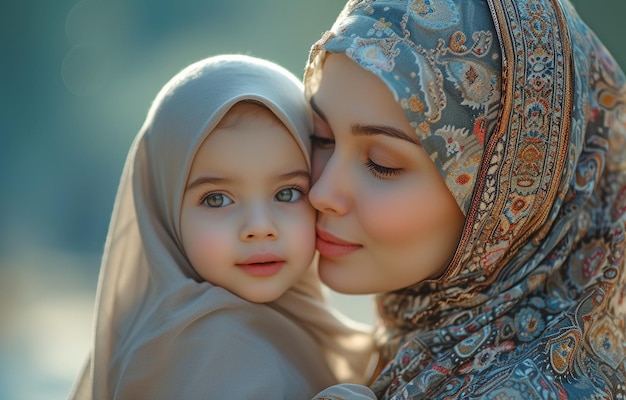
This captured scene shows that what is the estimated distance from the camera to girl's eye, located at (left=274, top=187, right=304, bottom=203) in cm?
233

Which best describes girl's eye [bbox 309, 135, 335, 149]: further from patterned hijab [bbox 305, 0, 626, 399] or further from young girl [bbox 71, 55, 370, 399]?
patterned hijab [bbox 305, 0, 626, 399]

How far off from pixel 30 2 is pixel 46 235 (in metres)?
3.09

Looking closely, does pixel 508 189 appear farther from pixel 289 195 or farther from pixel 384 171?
pixel 289 195

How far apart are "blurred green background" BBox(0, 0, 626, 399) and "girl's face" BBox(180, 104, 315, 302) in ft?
14.5

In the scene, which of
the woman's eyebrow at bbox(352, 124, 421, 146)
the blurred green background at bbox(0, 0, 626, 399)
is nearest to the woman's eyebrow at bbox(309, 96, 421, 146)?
the woman's eyebrow at bbox(352, 124, 421, 146)

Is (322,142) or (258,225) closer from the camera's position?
(258,225)

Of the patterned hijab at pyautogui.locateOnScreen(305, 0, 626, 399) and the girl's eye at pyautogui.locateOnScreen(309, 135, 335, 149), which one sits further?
the girl's eye at pyautogui.locateOnScreen(309, 135, 335, 149)

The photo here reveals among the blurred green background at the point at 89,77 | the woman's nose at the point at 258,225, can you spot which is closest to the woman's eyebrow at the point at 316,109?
the woman's nose at the point at 258,225

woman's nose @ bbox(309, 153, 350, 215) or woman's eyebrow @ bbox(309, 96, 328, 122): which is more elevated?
woman's eyebrow @ bbox(309, 96, 328, 122)

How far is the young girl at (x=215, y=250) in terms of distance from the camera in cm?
219

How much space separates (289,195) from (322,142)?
0.57 ft

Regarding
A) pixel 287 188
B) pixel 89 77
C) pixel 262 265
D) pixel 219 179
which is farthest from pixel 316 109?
pixel 89 77

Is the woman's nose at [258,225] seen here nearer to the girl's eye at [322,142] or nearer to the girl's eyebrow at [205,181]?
the girl's eyebrow at [205,181]

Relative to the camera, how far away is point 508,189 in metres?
2.26
